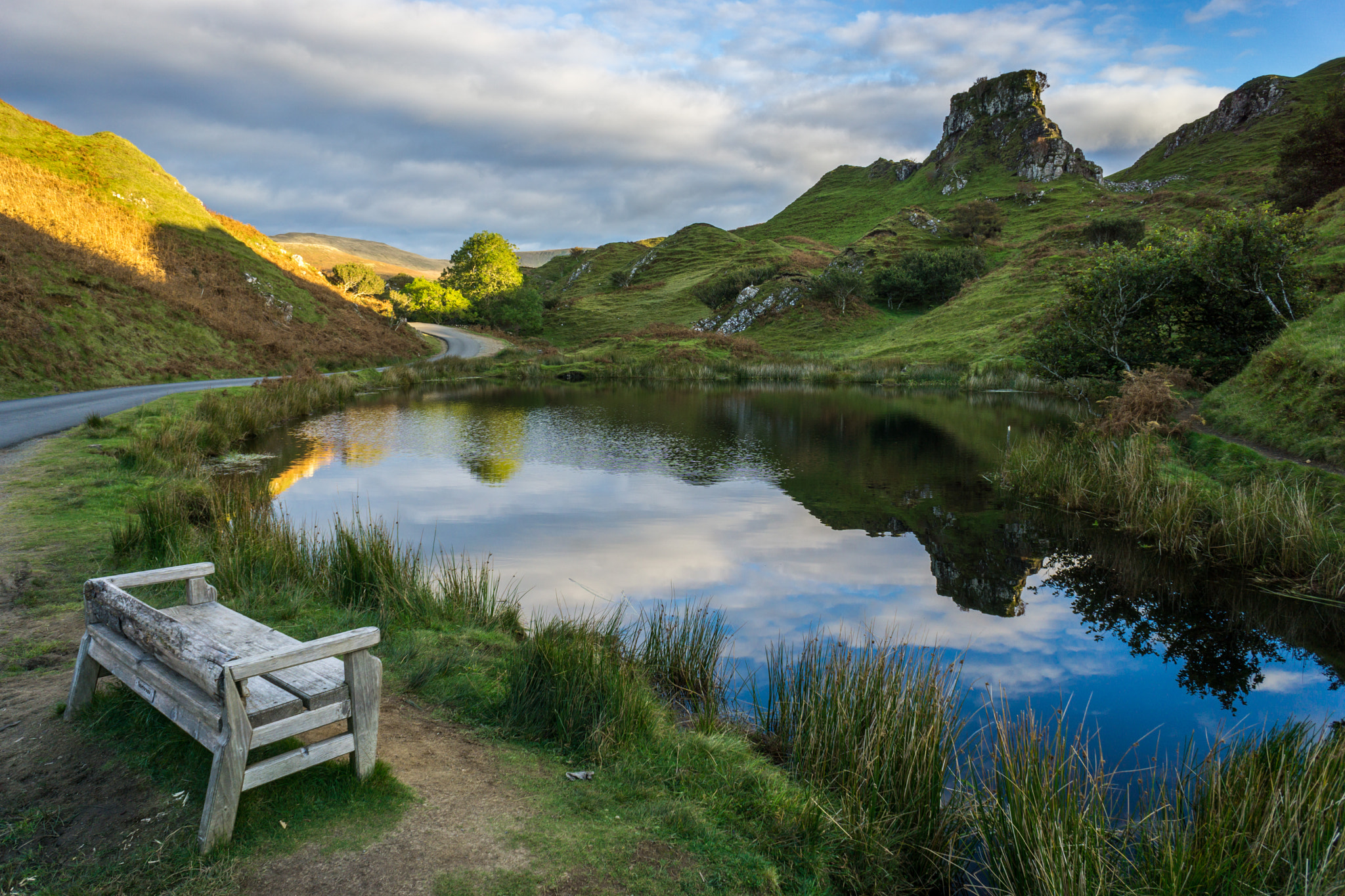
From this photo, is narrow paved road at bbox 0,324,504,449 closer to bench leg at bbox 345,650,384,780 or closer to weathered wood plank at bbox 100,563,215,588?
weathered wood plank at bbox 100,563,215,588

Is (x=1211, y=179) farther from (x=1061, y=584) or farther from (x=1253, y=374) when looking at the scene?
(x=1061, y=584)

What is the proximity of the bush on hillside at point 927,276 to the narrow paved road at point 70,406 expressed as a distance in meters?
58.3

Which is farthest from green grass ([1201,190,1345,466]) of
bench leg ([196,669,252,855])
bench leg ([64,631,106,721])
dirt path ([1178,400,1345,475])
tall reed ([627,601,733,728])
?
bench leg ([64,631,106,721])

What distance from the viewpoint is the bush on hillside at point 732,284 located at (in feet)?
266

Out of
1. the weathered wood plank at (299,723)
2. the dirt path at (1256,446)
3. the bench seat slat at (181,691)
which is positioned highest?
the dirt path at (1256,446)

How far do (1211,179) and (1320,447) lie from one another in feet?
308

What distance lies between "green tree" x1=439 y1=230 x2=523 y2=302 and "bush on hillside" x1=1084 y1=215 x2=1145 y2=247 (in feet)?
191

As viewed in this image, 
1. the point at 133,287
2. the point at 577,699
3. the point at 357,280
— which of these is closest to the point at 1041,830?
the point at 577,699

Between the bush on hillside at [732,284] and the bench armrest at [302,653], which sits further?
the bush on hillside at [732,284]

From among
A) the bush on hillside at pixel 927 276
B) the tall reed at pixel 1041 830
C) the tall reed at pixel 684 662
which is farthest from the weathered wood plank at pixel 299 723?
the bush on hillside at pixel 927 276

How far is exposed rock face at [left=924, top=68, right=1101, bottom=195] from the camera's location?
103 metres

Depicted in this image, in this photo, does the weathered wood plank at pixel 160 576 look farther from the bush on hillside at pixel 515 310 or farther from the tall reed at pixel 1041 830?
the bush on hillside at pixel 515 310

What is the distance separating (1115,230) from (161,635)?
73438mm

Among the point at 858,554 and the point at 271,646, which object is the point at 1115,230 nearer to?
the point at 858,554
